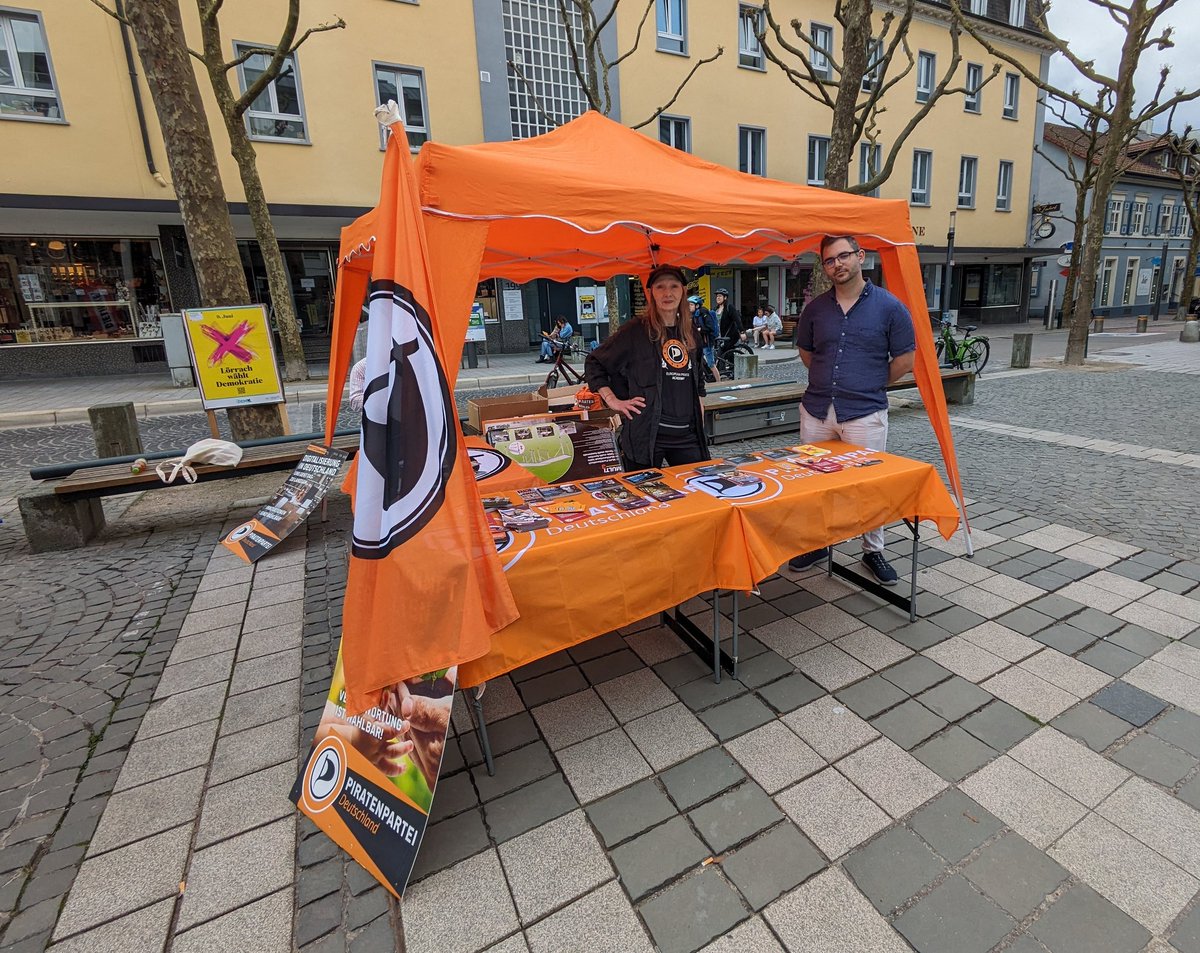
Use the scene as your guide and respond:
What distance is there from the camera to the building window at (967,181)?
947 inches

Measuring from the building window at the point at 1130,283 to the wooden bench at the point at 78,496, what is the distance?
39291 mm

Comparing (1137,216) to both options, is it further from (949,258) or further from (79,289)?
(79,289)

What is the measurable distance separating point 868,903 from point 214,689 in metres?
2.90

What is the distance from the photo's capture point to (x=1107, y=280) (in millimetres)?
29281

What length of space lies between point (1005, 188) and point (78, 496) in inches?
1274

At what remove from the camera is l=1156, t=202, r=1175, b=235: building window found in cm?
2991

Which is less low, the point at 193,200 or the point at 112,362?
the point at 193,200

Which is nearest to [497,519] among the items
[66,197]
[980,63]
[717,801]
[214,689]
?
[717,801]

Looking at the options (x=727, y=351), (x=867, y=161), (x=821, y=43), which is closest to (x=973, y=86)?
(x=821, y=43)

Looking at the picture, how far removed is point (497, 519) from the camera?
2512mm

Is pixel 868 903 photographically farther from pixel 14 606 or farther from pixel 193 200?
pixel 193 200

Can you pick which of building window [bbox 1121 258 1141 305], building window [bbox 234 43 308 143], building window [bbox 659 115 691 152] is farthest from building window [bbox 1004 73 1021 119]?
building window [bbox 234 43 308 143]

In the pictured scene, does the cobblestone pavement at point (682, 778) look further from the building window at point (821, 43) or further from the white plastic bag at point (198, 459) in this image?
the building window at point (821, 43)

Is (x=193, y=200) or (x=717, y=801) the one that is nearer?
(x=717, y=801)
